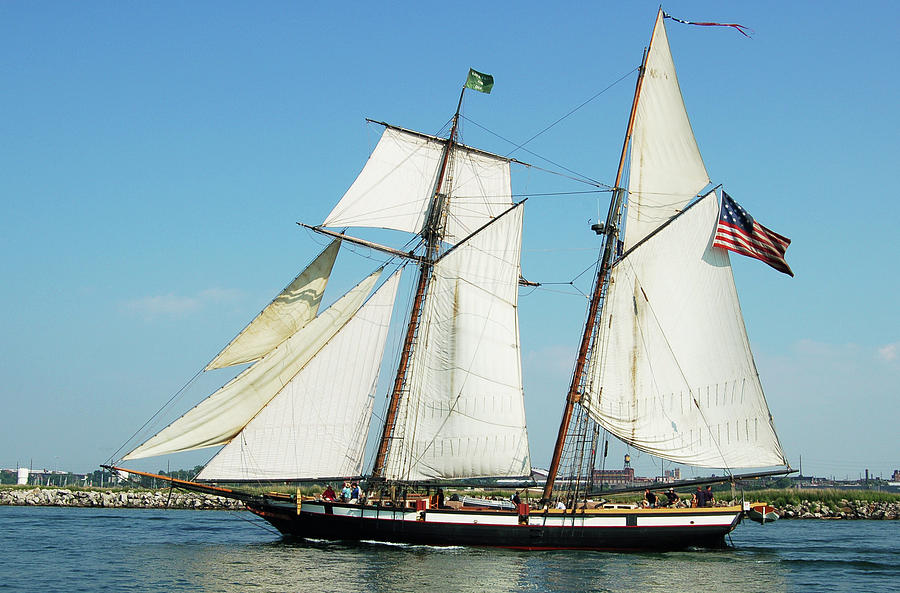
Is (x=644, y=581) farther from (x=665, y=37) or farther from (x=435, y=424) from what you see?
(x=665, y=37)

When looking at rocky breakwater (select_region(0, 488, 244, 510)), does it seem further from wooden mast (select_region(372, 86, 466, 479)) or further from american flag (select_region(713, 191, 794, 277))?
american flag (select_region(713, 191, 794, 277))

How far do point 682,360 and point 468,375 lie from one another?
10.8m

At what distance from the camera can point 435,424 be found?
4509 cm

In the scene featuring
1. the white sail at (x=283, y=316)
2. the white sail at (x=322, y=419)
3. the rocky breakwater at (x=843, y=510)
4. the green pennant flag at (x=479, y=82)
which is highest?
the green pennant flag at (x=479, y=82)

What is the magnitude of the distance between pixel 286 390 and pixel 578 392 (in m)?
14.9

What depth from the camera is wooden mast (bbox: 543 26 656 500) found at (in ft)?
148

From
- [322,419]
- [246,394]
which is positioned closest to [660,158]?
[322,419]

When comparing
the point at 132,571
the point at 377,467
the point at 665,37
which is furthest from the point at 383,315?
the point at 665,37

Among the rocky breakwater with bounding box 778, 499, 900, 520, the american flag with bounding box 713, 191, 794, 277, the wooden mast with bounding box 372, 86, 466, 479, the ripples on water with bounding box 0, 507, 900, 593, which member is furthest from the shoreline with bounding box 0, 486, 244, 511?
the american flag with bounding box 713, 191, 794, 277

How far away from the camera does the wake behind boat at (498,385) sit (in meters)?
41.8

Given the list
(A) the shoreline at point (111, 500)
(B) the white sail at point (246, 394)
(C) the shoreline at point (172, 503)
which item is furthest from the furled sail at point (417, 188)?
(A) the shoreline at point (111, 500)

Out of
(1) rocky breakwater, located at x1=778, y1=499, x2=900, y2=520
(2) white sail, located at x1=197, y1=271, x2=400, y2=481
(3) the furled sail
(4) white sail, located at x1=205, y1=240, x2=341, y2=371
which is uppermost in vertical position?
(3) the furled sail

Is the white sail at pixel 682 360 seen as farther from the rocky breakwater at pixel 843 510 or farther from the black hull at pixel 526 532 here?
the rocky breakwater at pixel 843 510

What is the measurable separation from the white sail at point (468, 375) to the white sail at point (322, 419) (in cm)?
253
